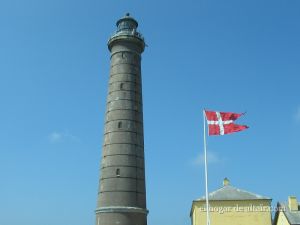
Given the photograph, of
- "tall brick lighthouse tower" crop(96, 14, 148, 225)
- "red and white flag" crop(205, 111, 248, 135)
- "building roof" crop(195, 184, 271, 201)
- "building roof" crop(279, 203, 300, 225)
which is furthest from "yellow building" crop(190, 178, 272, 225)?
"red and white flag" crop(205, 111, 248, 135)

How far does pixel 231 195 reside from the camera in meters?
35.4

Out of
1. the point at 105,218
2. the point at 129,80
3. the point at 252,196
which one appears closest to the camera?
the point at 105,218

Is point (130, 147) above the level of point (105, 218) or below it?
above

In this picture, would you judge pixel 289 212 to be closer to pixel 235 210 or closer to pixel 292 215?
pixel 292 215

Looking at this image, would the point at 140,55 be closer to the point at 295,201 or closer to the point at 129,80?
the point at 129,80

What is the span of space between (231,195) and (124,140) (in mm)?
11234

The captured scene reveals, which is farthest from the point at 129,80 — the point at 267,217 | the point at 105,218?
the point at 267,217

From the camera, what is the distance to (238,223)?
113ft

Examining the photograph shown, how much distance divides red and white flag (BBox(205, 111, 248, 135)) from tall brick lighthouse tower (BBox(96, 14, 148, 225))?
1056 centimetres

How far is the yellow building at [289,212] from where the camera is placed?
3391cm

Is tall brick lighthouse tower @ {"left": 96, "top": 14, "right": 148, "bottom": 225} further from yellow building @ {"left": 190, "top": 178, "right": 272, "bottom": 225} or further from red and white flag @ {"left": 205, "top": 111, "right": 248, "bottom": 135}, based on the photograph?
red and white flag @ {"left": 205, "top": 111, "right": 248, "bottom": 135}

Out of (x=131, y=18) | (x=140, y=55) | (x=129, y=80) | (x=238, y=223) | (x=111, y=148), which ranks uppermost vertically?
(x=131, y=18)

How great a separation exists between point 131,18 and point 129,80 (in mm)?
6036

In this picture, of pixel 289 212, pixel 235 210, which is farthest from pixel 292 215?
pixel 235 210
